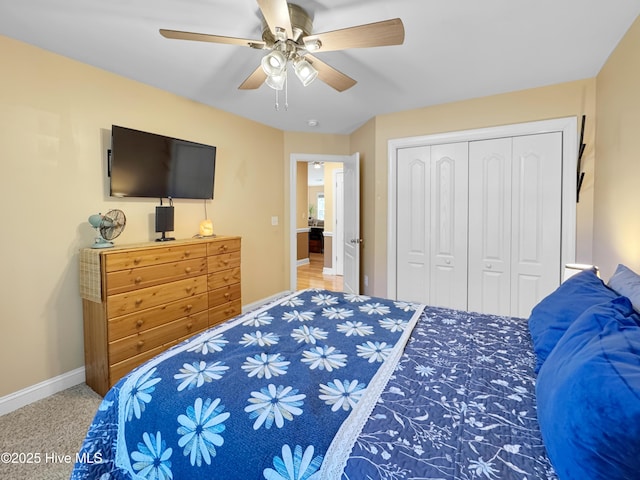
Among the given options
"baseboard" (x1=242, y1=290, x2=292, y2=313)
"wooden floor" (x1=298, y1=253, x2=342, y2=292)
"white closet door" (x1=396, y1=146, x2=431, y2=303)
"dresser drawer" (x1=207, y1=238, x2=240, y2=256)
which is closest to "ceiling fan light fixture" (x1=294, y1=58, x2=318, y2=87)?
"dresser drawer" (x1=207, y1=238, x2=240, y2=256)

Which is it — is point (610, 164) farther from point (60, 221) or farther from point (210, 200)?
point (60, 221)

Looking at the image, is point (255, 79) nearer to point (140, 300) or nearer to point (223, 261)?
point (223, 261)

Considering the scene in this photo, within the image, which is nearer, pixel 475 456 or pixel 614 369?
pixel 614 369

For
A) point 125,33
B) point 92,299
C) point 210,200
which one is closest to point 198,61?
point 125,33

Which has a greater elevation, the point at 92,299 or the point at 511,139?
the point at 511,139

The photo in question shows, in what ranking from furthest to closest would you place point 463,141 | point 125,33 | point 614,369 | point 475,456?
point 463,141, point 125,33, point 475,456, point 614,369

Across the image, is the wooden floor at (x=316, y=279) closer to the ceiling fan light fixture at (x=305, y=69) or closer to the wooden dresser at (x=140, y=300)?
the wooden dresser at (x=140, y=300)

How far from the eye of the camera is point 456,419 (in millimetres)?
960

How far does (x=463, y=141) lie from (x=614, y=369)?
3.00 meters

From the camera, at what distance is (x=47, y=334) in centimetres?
227

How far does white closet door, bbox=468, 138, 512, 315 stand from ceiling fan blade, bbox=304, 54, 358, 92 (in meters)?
1.76

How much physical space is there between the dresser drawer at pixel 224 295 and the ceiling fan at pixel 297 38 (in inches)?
78.6

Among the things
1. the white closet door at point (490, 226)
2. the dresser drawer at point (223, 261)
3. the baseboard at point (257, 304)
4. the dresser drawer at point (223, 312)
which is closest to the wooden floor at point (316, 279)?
the baseboard at point (257, 304)

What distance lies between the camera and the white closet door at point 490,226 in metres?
3.09
